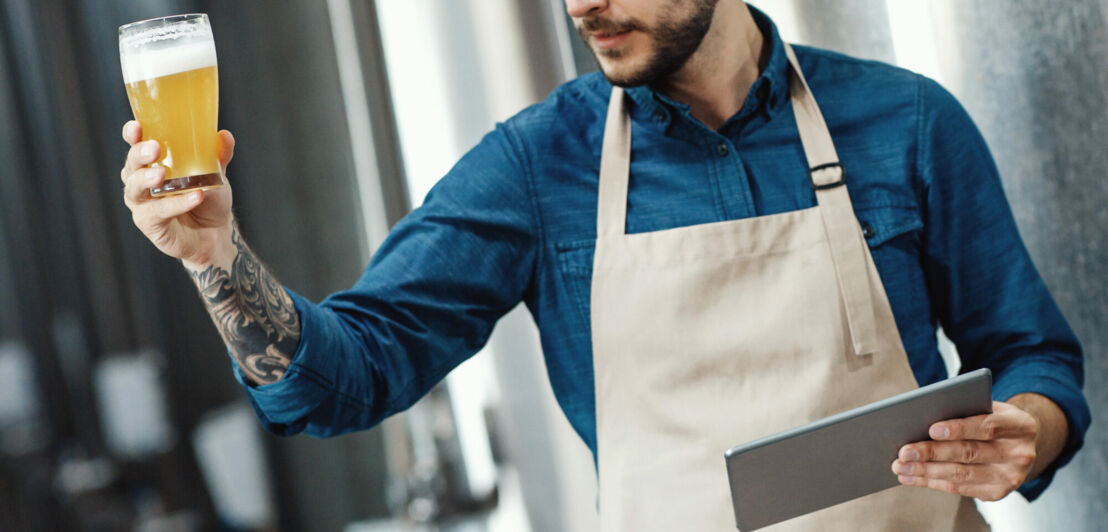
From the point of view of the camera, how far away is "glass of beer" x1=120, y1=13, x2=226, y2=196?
2.57ft

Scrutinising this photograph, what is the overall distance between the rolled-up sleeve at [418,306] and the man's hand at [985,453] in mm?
489

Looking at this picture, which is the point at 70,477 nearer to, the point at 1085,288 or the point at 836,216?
the point at 836,216

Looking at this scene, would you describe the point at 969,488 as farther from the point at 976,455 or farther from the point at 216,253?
the point at 216,253

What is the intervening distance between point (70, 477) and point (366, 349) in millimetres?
884

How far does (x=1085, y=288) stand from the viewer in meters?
1.37

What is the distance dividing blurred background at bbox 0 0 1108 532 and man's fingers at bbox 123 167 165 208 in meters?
0.95

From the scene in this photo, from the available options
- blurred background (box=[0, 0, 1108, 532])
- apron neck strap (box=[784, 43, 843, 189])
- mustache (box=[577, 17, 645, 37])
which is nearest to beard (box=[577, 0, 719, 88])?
mustache (box=[577, 17, 645, 37])

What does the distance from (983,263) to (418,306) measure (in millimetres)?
691

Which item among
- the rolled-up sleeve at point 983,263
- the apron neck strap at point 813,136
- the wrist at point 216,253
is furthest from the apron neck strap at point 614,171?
the wrist at point 216,253

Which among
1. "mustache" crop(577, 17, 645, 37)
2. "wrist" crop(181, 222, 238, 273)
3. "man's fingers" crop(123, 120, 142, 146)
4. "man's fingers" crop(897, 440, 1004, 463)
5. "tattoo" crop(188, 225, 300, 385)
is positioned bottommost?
"man's fingers" crop(897, 440, 1004, 463)

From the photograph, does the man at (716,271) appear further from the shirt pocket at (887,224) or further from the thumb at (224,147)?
the thumb at (224,147)

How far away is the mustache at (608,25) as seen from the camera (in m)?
1.17

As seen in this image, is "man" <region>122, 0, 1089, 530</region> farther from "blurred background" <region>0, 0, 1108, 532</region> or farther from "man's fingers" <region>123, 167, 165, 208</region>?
"man's fingers" <region>123, 167, 165, 208</region>

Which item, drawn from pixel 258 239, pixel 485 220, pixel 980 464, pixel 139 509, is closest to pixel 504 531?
pixel 139 509
